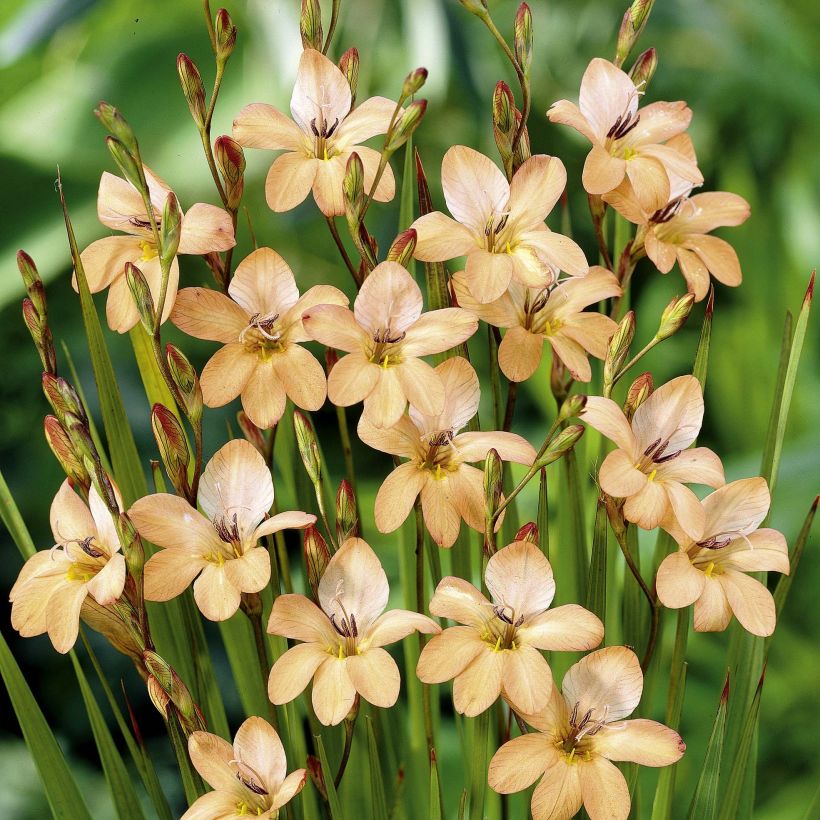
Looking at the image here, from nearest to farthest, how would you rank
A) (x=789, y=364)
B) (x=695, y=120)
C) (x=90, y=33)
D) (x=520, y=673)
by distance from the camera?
(x=520, y=673)
(x=789, y=364)
(x=90, y=33)
(x=695, y=120)

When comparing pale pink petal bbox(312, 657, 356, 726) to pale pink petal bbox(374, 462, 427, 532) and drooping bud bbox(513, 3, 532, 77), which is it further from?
drooping bud bbox(513, 3, 532, 77)

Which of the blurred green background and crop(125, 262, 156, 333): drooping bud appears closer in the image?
crop(125, 262, 156, 333): drooping bud

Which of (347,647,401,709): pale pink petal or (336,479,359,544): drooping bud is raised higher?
(336,479,359,544): drooping bud

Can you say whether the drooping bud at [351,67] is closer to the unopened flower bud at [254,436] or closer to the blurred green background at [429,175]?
the unopened flower bud at [254,436]

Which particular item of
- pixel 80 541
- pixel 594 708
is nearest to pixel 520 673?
pixel 594 708

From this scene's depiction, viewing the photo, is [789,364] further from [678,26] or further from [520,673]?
[678,26]

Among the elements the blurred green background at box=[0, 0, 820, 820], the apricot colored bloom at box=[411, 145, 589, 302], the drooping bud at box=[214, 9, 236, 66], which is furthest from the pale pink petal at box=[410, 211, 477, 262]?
the blurred green background at box=[0, 0, 820, 820]

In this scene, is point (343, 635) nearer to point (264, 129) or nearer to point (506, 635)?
point (506, 635)

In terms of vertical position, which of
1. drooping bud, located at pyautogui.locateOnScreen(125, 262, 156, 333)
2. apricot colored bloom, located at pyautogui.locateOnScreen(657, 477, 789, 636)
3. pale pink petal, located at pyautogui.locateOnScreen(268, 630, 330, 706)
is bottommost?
apricot colored bloom, located at pyautogui.locateOnScreen(657, 477, 789, 636)
